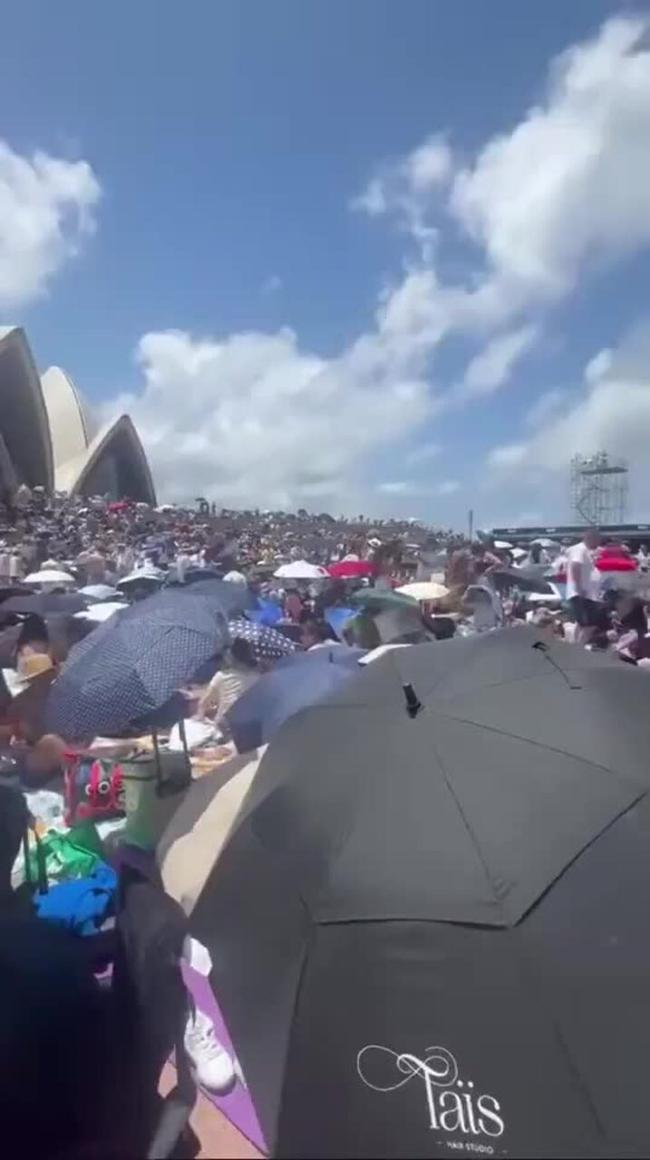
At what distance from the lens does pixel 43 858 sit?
312 cm

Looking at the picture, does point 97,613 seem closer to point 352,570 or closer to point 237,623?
point 237,623

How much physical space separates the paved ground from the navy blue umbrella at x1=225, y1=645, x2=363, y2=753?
145 centimetres

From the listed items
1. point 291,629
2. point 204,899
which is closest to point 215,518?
point 291,629

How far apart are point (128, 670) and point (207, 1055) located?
67.4 inches

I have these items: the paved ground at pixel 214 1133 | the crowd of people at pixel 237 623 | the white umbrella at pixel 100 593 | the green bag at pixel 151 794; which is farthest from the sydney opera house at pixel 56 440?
the paved ground at pixel 214 1133

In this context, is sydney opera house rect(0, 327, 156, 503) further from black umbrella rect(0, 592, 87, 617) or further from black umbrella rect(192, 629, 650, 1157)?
black umbrella rect(192, 629, 650, 1157)

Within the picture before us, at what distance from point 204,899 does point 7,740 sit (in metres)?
2.97

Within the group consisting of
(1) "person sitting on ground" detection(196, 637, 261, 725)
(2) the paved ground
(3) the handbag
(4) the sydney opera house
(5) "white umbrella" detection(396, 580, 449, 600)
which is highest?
(4) the sydney opera house

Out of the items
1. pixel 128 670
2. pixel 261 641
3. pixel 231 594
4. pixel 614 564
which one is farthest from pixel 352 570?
pixel 128 670

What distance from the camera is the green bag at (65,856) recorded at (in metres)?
3.08

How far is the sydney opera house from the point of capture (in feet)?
142

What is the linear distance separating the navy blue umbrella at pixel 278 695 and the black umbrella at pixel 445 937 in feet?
4.46

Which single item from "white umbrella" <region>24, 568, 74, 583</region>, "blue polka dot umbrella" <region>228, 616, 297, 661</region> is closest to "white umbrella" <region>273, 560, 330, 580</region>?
"white umbrella" <region>24, 568, 74, 583</region>

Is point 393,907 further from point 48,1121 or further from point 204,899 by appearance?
point 48,1121
